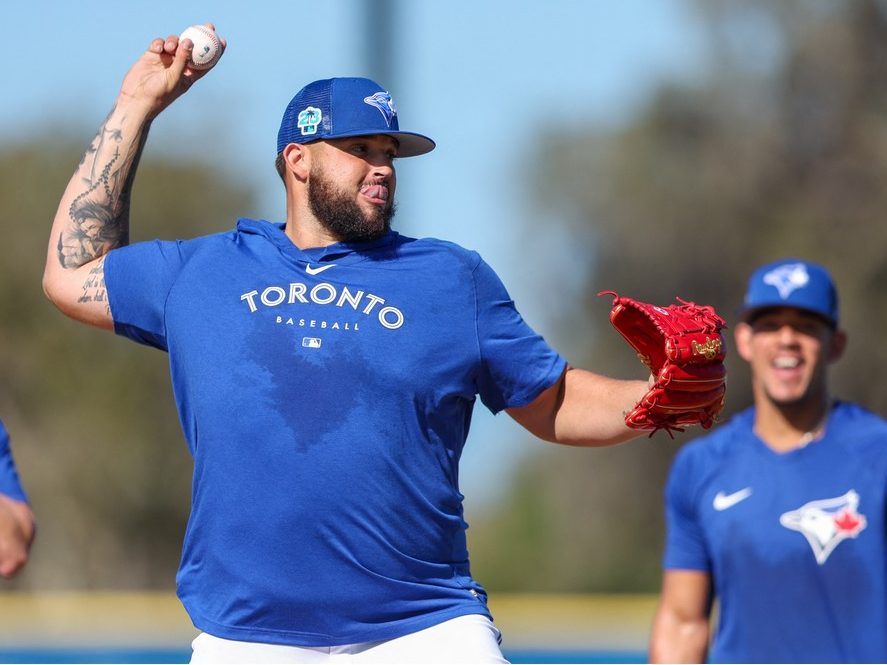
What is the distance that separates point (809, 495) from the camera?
498 centimetres

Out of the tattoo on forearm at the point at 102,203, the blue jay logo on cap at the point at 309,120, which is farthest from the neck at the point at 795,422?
the tattoo on forearm at the point at 102,203

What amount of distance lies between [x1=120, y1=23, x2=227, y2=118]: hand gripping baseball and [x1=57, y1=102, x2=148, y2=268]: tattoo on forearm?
0.09 m

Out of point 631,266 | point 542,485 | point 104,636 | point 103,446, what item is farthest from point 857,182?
point 104,636

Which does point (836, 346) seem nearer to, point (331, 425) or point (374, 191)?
point (374, 191)

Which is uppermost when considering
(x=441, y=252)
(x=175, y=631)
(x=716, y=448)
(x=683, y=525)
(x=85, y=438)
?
(x=441, y=252)

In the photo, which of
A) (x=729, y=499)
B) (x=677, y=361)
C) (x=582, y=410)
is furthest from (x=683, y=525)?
(x=677, y=361)

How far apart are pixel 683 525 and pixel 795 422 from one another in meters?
0.52

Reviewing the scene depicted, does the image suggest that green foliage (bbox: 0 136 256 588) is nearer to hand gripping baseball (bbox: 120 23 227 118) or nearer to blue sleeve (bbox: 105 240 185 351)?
hand gripping baseball (bbox: 120 23 227 118)

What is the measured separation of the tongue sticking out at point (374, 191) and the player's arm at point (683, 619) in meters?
1.82

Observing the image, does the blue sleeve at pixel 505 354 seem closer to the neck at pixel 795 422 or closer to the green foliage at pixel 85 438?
the neck at pixel 795 422

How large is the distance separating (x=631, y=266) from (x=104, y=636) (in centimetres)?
1339

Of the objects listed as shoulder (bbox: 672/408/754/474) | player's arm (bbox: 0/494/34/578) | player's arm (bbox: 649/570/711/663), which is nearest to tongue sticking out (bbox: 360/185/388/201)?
player's arm (bbox: 0/494/34/578)

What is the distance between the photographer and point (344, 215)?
13.5ft

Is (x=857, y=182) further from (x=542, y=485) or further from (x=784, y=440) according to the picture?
(x=784, y=440)
